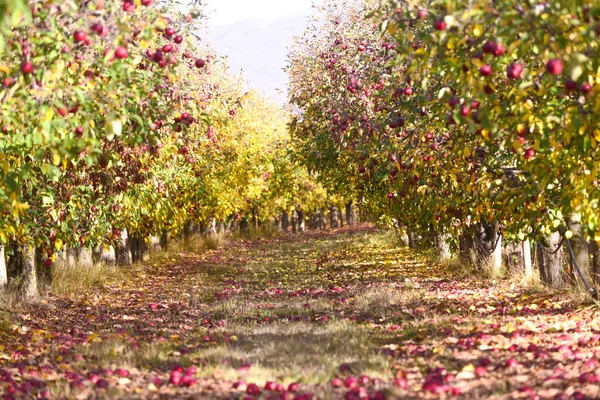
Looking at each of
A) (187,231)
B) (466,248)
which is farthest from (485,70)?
(187,231)

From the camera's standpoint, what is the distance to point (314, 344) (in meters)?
7.70

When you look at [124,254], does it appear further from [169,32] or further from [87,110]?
[87,110]

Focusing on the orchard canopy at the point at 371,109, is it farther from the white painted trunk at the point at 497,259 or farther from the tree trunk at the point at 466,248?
the tree trunk at the point at 466,248

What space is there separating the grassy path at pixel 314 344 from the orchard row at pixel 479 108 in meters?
1.29

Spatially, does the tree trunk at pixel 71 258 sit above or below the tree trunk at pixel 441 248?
above

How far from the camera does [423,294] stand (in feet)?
38.5

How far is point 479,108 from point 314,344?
327 cm

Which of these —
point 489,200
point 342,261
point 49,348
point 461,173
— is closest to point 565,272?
point 489,200

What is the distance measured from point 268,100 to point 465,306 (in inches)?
1486

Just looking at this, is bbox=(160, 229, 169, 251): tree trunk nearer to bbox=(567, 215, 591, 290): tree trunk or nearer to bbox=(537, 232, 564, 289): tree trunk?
bbox=(537, 232, 564, 289): tree trunk

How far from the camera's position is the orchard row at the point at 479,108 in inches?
212

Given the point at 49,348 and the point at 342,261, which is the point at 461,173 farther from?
the point at 342,261

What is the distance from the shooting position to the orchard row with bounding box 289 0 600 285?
5.38 meters

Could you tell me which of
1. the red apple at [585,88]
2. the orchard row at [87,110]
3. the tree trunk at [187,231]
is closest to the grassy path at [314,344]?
the orchard row at [87,110]
